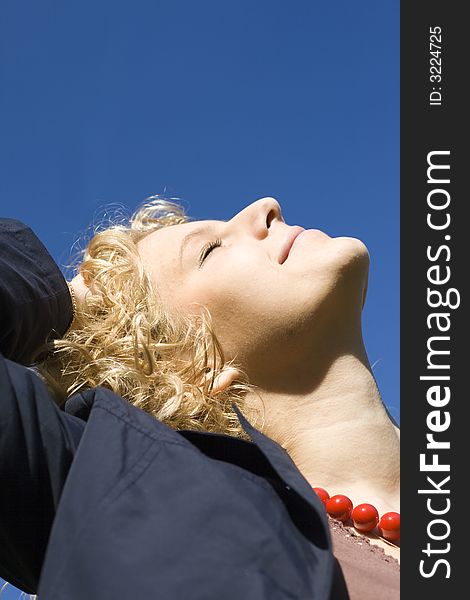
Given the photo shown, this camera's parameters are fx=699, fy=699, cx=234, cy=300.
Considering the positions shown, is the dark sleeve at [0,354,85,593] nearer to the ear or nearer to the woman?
the woman

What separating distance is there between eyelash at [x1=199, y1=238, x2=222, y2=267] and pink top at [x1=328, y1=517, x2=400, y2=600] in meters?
1.15

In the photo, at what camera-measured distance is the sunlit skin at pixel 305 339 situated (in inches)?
94.9

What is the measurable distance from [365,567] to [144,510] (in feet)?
2.26

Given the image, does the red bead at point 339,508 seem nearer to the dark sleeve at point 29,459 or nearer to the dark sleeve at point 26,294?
the dark sleeve at point 29,459

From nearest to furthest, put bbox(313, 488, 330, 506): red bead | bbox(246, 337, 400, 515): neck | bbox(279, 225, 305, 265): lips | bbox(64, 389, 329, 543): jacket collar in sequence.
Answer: bbox(64, 389, 329, 543): jacket collar
bbox(313, 488, 330, 506): red bead
bbox(246, 337, 400, 515): neck
bbox(279, 225, 305, 265): lips

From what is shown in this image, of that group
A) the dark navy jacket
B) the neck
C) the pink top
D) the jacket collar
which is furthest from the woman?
the dark navy jacket

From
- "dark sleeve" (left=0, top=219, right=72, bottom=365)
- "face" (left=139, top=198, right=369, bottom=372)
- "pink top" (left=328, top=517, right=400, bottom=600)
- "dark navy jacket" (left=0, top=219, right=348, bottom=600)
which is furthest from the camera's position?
"face" (left=139, top=198, right=369, bottom=372)

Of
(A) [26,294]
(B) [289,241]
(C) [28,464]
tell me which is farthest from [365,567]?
(B) [289,241]

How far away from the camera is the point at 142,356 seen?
2602 mm

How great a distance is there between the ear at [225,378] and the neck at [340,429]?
12cm

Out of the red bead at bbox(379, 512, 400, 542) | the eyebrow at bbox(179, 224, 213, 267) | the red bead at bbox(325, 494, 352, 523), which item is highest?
the eyebrow at bbox(179, 224, 213, 267)

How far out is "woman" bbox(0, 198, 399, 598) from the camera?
8.05 feet

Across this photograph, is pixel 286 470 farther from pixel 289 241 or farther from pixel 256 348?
pixel 289 241

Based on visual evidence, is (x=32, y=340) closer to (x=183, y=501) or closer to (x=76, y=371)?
(x=76, y=371)
